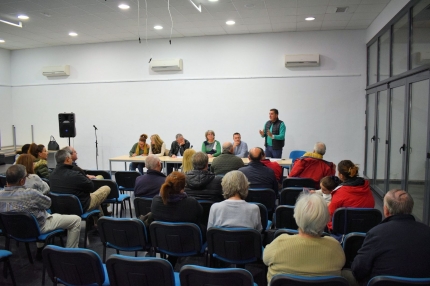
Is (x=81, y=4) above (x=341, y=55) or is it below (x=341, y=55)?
above

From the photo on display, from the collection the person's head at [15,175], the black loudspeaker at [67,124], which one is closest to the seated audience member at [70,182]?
the person's head at [15,175]

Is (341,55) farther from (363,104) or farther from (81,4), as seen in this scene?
(81,4)

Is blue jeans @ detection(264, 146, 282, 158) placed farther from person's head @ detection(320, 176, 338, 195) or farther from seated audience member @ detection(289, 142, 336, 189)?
person's head @ detection(320, 176, 338, 195)

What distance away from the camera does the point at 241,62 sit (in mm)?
8328

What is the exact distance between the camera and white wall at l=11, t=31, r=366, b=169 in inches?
312

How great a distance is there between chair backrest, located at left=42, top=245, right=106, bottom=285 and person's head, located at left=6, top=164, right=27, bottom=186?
4.22 feet

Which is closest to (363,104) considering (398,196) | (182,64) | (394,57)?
(394,57)

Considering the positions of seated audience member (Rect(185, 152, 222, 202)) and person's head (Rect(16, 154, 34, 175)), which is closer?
seated audience member (Rect(185, 152, 222, 202))

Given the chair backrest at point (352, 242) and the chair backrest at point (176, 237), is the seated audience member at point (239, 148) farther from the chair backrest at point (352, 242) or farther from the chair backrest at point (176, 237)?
the chair backrest at point (352, 242)

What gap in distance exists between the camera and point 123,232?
294 cm

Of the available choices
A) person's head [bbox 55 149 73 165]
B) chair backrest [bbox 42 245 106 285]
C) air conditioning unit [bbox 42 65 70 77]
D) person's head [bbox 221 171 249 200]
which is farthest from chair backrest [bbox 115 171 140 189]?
air conditioning unit [bbox 42 65 70 77]

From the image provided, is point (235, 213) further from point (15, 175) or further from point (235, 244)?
point (15, 175)

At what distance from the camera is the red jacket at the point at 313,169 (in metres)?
4.47

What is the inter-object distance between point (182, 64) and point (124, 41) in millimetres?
1818
